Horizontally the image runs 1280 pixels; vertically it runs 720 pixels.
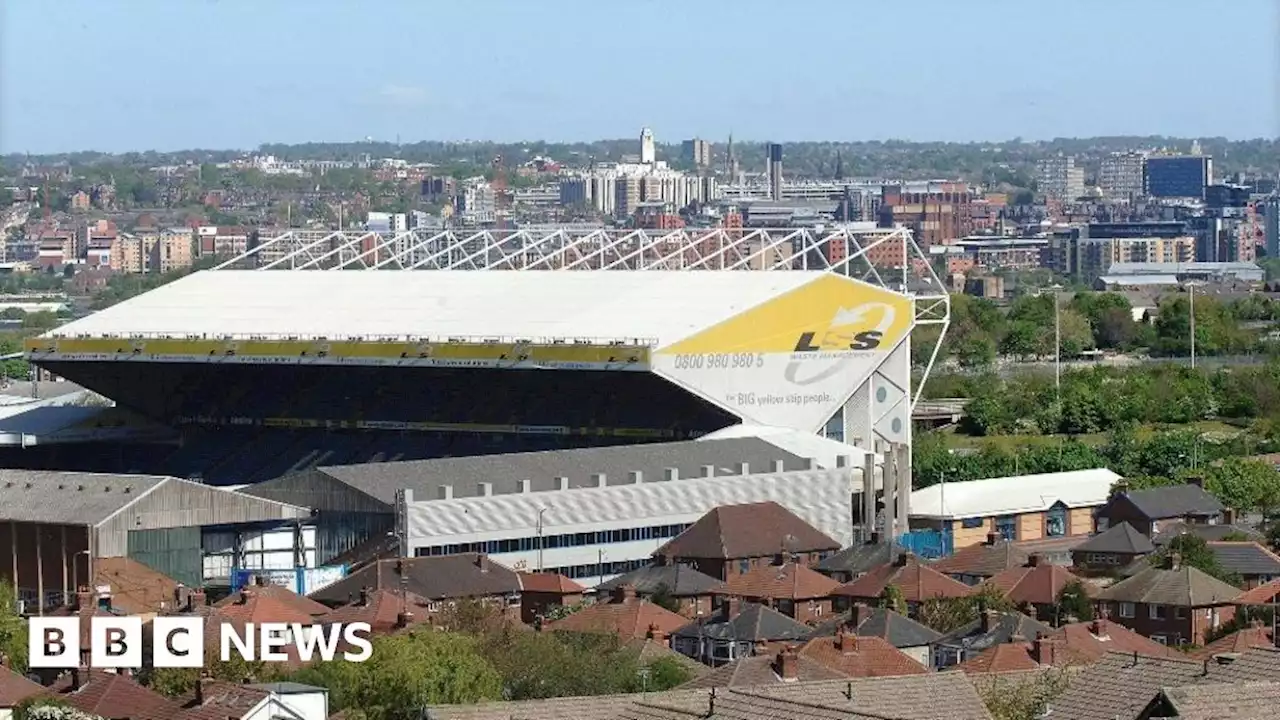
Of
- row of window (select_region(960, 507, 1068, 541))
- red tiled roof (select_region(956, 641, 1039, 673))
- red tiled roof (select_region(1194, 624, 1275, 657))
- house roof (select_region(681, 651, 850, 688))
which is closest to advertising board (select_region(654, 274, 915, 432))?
row of window (select_region(960, 507, 1068, 541))

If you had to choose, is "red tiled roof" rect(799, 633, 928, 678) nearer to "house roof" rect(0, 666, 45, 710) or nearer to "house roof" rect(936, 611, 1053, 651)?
"house roof" rect(936, 611, 1053, 651)

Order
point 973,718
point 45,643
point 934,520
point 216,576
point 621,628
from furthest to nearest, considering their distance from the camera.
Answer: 1. point 934,520
2. point 216,576
3. point 621,628
4. point 45,643
5. point 973,718

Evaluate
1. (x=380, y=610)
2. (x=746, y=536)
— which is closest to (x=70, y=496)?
(x=746, y=536)

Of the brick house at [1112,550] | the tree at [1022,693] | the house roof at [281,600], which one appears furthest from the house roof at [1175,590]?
the tree at [1022,693]

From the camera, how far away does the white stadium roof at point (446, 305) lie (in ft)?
213

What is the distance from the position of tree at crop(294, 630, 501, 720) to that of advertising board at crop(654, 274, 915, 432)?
97.0 ft

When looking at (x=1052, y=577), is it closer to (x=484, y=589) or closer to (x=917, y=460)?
(x=484, y=589)

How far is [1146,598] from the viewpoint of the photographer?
4300cm

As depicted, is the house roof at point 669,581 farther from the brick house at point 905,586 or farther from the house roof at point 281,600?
the house roof at point 281,600

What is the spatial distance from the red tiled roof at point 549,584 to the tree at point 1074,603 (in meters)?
6.39

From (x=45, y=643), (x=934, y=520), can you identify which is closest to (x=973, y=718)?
(x=45, y=643)

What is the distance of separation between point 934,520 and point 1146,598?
17.5m

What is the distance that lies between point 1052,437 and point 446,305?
59.6 feet

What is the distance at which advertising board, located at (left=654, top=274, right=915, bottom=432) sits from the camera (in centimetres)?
6241
